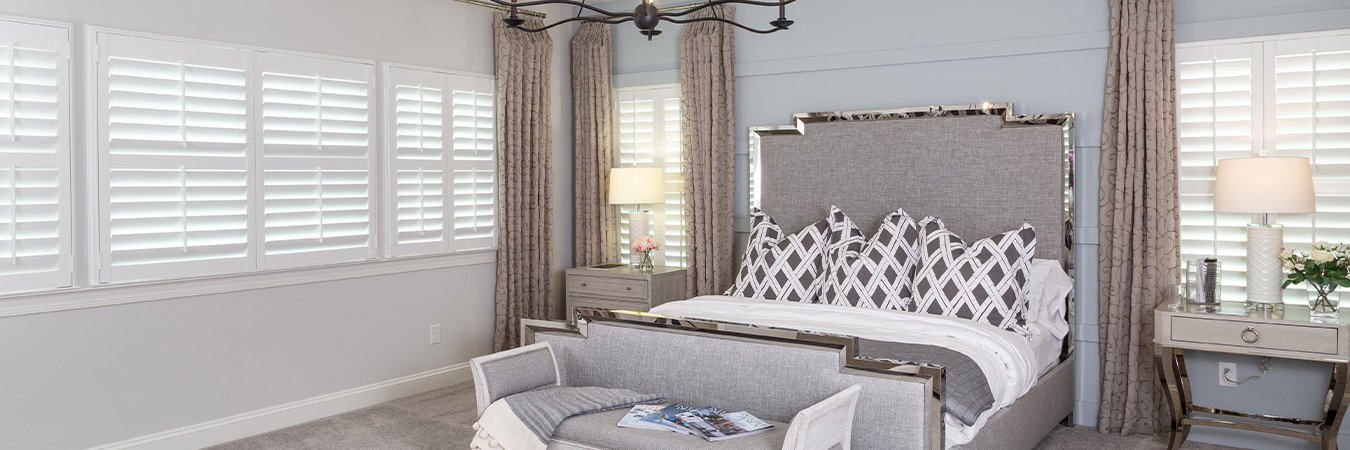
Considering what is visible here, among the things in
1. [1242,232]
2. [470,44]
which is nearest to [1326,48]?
[1242,232]

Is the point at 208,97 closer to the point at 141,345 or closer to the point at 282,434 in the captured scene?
the point at 141,345

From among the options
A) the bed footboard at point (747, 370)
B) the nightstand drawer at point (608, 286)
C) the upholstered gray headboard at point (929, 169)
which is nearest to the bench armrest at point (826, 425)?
the bed footboard at point (747, 370)

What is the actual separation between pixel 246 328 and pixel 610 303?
198 cm

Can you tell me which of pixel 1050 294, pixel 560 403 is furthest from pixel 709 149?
pixel 560 403

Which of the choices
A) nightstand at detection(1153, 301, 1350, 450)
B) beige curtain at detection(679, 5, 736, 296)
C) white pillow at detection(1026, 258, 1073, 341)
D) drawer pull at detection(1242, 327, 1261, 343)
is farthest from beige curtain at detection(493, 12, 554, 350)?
drawer pull at detection(1242, 327, 1261, 343)

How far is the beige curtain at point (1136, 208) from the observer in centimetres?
395

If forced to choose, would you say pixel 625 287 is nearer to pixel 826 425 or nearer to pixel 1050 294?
pixel 1050 294

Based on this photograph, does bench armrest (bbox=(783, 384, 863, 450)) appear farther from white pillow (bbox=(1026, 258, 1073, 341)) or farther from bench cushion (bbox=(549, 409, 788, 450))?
white pillow (bbox=(1026, 258, 1073, 341))

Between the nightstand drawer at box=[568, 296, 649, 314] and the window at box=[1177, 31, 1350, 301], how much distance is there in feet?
9.09

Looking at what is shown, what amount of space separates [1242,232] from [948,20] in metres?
1.66

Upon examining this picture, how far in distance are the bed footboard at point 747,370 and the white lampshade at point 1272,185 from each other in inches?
67.7

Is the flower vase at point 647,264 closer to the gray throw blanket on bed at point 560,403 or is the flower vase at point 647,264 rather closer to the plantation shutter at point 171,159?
the gray throw blanket on bed at point 560,403

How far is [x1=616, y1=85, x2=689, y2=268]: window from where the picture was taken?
5590 millimetres

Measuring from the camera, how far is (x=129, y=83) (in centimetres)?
372
